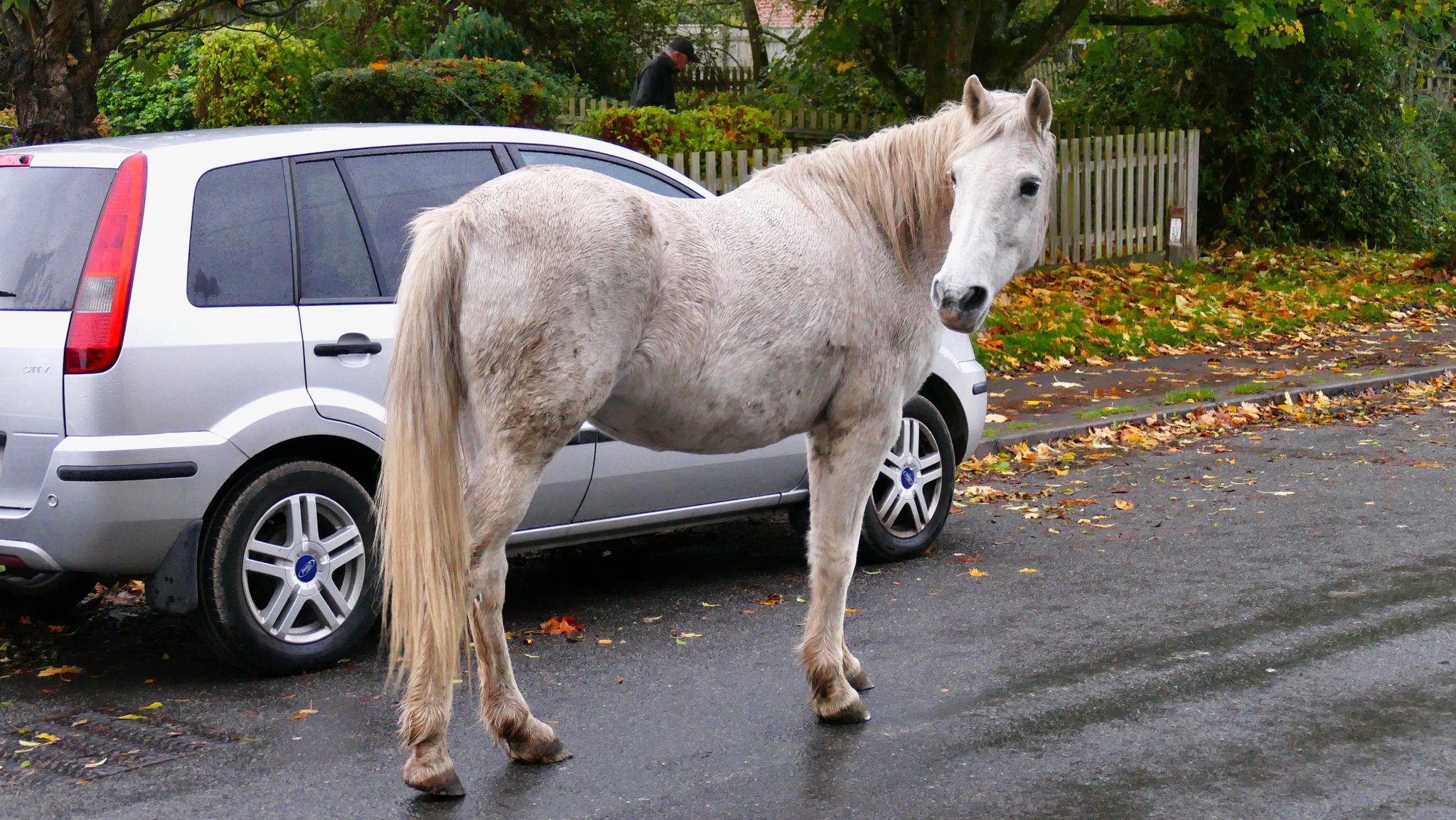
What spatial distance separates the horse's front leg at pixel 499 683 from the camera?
13.5ft

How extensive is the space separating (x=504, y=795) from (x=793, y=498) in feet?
9.26

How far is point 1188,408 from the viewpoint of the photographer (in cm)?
1088

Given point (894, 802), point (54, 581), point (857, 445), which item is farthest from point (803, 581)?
point (54, 581)

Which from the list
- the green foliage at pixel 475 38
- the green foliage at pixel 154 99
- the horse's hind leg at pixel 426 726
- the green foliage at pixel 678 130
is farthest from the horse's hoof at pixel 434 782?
the green foliage at pixel 154 99

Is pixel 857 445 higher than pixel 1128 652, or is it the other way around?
pixel 857 445

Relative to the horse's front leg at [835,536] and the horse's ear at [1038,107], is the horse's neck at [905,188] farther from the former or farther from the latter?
the horse's front leg at [835,536]

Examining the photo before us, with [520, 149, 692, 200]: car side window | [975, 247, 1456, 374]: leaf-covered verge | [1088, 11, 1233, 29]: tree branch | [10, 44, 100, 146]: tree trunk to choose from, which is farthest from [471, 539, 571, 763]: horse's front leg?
[1088, 11, 1233, 29]: tree branch

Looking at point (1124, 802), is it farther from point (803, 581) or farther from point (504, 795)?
point (803, 581)

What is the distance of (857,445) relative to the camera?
15.2ft

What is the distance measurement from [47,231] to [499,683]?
2.32 metres

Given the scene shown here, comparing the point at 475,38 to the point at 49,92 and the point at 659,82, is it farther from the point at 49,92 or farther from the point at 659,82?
the point at 49,92

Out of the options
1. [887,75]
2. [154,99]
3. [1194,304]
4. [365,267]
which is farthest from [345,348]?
[154,99]

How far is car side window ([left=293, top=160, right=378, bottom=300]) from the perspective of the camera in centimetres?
541

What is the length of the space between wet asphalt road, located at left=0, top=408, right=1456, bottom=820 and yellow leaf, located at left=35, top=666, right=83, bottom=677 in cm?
6
